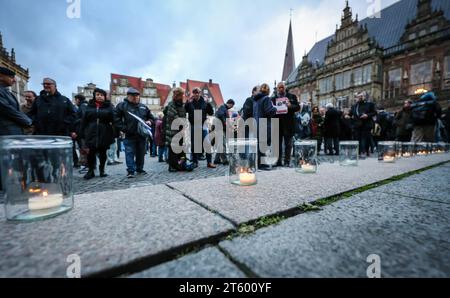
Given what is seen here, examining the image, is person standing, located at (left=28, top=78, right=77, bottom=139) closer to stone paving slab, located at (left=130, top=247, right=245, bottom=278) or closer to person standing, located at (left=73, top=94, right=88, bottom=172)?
person standing, located at (left=73, top=94, right=88, bottom=172)

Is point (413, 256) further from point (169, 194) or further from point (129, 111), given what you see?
point (129, 111)

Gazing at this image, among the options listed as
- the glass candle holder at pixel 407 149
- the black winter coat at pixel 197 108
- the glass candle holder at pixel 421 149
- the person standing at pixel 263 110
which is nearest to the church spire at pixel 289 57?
the glass candle holder at pixel 421 149

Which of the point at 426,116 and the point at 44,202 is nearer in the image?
the point at 44,202

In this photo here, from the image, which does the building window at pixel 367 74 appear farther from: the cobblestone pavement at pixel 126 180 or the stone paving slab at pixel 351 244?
the stone paving slab at pixel 351 244

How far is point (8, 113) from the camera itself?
2852 millimetres

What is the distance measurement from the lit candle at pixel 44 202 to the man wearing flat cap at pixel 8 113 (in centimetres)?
269

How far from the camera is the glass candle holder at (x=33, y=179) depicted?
1119 millimetres

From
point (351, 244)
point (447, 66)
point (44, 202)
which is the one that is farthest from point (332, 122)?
point (447, 66)

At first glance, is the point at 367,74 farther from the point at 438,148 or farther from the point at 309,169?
the point at 309,169

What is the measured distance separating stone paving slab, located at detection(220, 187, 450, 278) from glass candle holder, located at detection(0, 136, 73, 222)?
110 cm

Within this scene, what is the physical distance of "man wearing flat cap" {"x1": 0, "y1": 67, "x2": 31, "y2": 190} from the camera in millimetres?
2828

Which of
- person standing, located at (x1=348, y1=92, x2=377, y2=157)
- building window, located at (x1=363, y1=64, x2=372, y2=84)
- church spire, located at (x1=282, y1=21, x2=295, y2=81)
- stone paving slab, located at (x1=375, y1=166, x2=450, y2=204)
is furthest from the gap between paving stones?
church spire, located at (x1=282, y1=21, x2=295, y2=81)

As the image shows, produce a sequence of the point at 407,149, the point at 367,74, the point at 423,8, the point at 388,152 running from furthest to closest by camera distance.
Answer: the point at 367,74 < the point at 423,8 < the point at 407,149 < the point at 388,152

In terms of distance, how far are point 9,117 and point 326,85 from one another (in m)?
38.6
